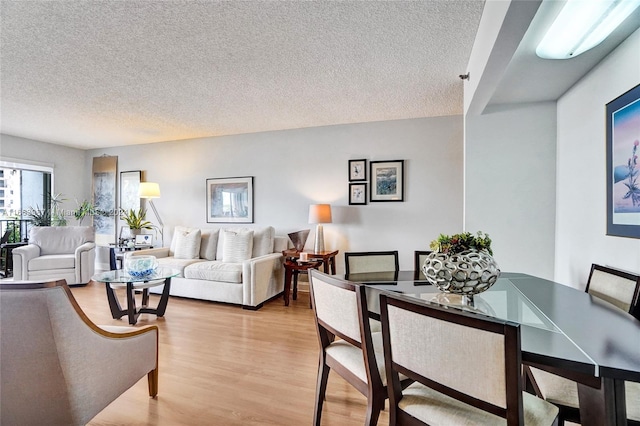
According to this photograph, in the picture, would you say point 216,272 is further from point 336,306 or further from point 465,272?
point 465,272

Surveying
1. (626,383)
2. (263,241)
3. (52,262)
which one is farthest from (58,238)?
(626,383)

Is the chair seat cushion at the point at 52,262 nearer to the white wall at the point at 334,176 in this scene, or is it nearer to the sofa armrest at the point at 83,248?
the sofa armrest at the point at 83,248

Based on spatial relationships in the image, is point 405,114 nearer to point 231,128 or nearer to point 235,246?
point 231,128

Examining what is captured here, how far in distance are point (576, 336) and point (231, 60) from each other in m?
2.75

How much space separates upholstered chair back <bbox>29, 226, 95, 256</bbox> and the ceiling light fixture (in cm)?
607

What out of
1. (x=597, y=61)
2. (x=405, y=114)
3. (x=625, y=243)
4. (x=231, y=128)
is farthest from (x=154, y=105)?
(x=625, y=243)

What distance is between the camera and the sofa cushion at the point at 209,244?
4656 millimetres

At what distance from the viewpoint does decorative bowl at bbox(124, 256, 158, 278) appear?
9.98 feet

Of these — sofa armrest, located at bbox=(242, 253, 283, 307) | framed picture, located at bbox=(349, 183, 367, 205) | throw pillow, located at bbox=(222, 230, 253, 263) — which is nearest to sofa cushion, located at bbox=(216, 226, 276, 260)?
throw pillow, located at bbox=(222, 230, 253, 263)

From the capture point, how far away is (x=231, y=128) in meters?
4.65

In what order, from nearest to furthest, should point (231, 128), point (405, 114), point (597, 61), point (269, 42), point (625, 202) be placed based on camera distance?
point (625, 202), point (597, 61), point (269, 42), point (405, 114), point (231, 128)

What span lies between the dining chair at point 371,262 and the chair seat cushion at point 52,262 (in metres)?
4.43

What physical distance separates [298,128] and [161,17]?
9.21ft

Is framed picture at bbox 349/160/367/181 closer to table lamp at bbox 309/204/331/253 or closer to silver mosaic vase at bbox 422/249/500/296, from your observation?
table lamp at bbox 309/204/331/253
